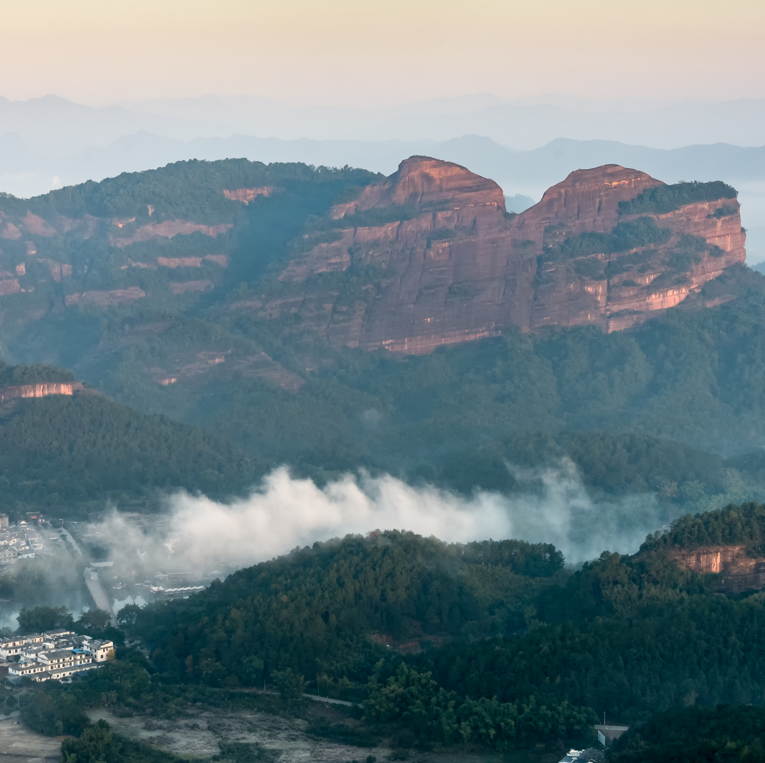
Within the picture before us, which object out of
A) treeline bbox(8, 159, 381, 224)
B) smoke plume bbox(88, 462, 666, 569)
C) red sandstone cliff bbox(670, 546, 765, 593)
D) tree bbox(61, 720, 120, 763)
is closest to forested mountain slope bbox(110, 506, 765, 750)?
red sandstone cliff bbox(670, 546, 765, 593)

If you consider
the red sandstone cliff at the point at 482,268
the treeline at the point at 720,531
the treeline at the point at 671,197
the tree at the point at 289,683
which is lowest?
the tree at the point at 289,683

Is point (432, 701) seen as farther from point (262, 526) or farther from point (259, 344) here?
point (259, 344)

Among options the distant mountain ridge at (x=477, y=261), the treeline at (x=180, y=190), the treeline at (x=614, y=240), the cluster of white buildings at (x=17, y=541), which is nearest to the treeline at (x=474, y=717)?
the cluster of white buildings at (x=17, y=541)

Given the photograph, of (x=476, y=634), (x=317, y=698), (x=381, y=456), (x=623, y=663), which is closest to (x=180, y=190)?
(x=381, y=456)

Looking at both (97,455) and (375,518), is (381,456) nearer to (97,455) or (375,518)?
(97,455)

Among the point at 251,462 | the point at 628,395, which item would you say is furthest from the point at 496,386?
the point at 251,462

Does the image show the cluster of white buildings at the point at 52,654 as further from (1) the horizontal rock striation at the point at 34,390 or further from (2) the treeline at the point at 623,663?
(1) the horizontal rock striation at the point at 34,390
